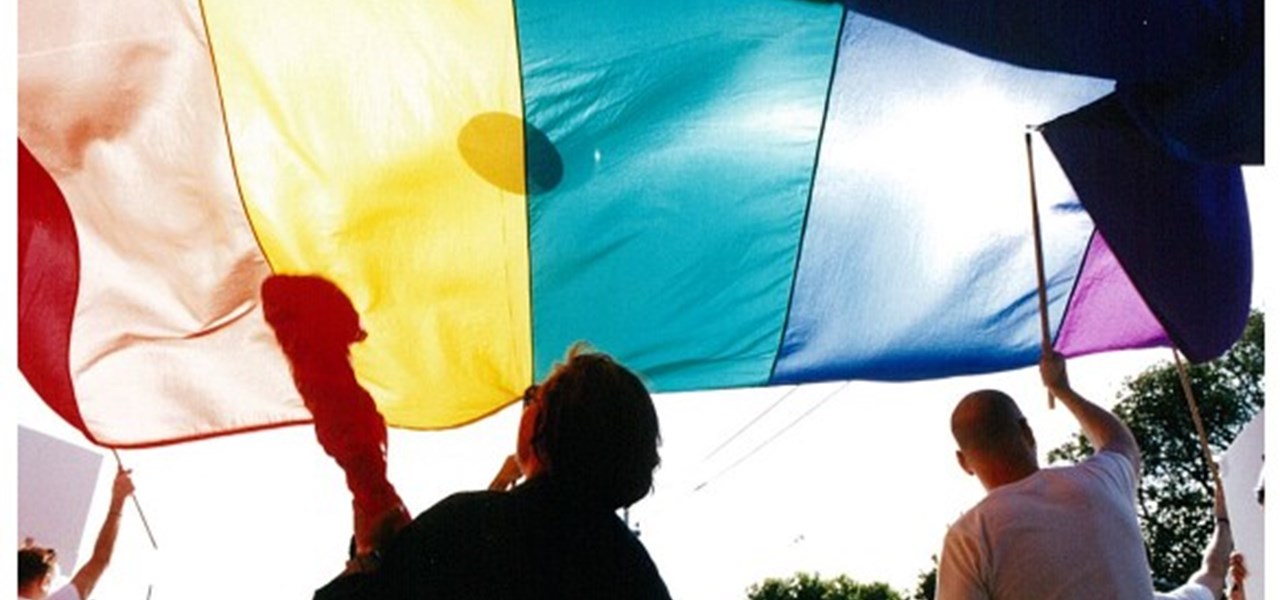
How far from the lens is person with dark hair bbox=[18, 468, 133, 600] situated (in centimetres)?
280

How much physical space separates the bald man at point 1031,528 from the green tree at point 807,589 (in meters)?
33.0

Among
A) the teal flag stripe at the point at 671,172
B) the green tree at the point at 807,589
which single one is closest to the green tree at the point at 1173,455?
the green tree at the point at 807,589

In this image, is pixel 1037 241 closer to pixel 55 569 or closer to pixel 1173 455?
pixel 55 569

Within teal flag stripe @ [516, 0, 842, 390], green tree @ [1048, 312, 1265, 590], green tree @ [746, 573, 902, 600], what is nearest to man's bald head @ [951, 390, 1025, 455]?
teal flag stripe @ [516, 0, 842, 390]

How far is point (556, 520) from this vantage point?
1529 mm

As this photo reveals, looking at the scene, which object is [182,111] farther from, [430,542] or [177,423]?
[430,542]

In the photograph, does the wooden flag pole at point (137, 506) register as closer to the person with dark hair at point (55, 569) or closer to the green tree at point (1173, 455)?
the person with dark hair at point (55, 569)

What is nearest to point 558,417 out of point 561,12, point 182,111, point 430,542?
point 430,542

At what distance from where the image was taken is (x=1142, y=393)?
21.6 meters

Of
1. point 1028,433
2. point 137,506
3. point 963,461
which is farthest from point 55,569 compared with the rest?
point 1028,433

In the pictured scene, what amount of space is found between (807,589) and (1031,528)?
33.5 metres

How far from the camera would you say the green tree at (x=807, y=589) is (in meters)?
34.1

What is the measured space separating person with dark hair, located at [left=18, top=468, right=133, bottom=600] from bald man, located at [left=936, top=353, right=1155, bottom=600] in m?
1.90

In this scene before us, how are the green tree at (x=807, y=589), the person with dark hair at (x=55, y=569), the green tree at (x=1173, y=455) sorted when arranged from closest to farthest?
the person with dark hair at (x=55, y=569)
the green tree at (x=1173, y=455)
the green tree at (x=807, y=589)
